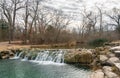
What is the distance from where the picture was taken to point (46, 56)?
59.8 ft

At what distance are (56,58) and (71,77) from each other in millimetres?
6183

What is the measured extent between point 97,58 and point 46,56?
15.6ft

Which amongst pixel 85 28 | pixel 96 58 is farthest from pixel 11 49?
pixel 85 28

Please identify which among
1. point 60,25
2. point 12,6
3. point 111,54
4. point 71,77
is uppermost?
point 12,6

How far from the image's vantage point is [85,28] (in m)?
39.5

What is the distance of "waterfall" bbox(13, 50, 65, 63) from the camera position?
17406 millimetres

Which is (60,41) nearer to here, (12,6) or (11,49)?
(12,6)

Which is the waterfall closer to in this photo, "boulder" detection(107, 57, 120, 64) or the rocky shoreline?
the rocky shoreline

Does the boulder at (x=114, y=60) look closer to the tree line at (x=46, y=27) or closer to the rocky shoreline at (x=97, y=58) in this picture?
the rocky shoreline at (x=97, y=58)

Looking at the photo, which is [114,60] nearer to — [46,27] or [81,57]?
[81,57]

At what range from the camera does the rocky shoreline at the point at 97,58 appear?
34.8 ft

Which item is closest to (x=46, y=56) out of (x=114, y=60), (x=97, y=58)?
(x=97, y=58)

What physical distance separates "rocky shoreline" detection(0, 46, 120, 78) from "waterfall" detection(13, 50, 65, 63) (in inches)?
7.6

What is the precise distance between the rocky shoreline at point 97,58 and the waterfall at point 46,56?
0.63 ft
